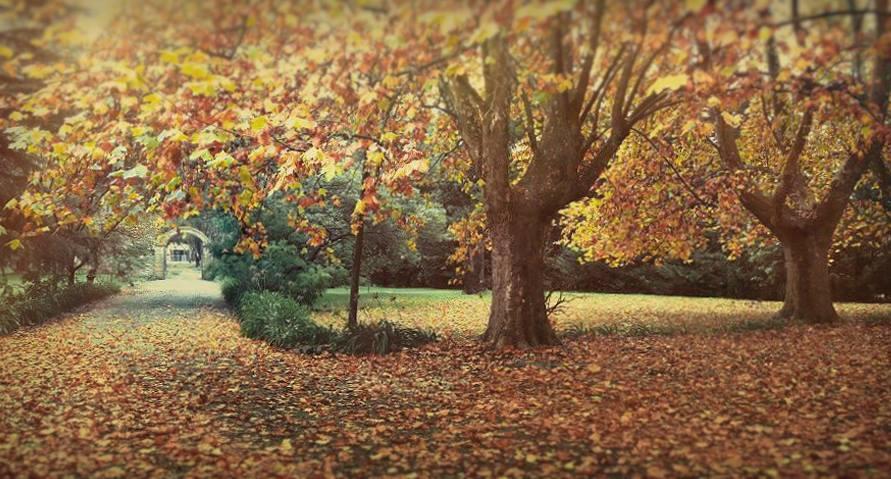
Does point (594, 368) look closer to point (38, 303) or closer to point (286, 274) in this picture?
point (286, 274)

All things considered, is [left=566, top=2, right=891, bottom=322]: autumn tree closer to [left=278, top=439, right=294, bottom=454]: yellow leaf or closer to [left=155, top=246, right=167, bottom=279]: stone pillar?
[left=278, top=439, right=294, bottom=454]: yellow leaf

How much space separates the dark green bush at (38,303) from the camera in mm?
15359

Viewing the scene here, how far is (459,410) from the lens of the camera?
24.0ft

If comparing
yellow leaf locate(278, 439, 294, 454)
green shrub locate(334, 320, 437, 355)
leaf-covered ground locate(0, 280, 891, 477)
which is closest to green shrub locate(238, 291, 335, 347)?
green shrub locate(334, 320, 437, 355)

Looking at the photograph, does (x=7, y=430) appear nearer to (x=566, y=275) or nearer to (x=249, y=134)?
(x=249, y=134)

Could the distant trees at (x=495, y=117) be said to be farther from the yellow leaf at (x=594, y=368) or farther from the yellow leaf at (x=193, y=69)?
the yellow leaf at (x=594, y=368)

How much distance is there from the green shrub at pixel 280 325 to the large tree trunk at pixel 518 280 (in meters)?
3.32

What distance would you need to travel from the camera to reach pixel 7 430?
245 inches

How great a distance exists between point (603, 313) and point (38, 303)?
53.3ft

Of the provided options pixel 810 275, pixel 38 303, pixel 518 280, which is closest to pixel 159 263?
pixel 38 303

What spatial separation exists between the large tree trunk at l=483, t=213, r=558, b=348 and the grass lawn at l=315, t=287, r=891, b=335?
195cm

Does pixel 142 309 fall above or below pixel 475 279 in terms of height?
below

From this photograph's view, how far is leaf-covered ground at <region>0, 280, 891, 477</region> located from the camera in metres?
5.26

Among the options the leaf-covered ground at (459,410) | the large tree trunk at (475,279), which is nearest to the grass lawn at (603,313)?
the large tree trunk at (475,279)
